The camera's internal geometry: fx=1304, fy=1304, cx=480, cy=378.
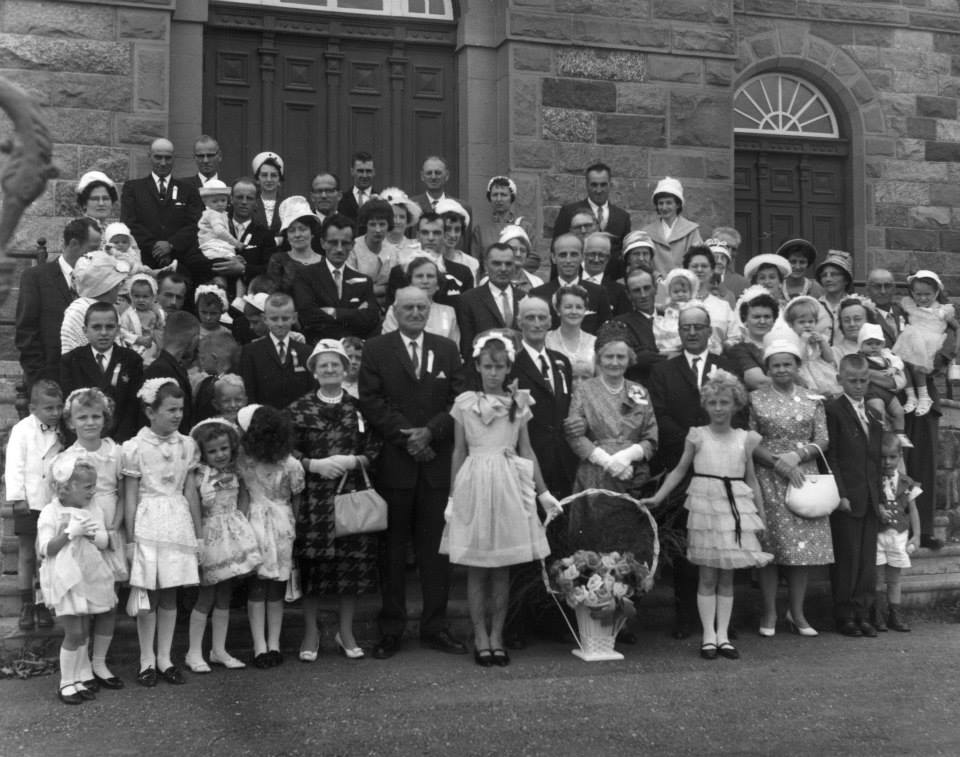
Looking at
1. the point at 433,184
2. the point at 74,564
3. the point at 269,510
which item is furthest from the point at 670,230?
the point at 74,564

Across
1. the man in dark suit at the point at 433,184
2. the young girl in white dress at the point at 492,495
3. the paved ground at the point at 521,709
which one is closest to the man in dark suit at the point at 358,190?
the man in dark suit at the point at 433,184

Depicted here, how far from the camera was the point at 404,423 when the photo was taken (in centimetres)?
711

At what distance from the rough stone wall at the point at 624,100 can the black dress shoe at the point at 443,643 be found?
214 inches

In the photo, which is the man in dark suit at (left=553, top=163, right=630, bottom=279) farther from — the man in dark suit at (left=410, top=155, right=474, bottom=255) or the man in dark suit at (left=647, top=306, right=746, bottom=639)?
the man in dark suit at (left=647, top=306, right=746, bottom=639)

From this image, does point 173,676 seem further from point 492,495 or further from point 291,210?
point 291,210

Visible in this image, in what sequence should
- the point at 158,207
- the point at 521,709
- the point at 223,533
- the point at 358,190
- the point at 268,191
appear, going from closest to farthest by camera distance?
the point at 521,709, the point at 223,533, the point at 158,207, the point at 268,191, the point at 358,190

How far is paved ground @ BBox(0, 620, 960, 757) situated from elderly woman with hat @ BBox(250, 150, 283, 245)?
371 cm

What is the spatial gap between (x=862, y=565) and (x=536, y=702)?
283 centimetres

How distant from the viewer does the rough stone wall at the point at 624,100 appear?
11773 mm

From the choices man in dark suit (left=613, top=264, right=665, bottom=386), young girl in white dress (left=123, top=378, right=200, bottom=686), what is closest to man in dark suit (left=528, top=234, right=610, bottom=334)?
man in dark suit (left=613, top=264, right=665, bottom=386)

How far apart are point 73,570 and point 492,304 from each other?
3.14 m

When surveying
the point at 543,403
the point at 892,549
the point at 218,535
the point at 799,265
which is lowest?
the point at 892,549

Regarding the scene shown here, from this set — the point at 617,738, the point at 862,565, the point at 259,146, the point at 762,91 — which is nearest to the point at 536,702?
the point at 617,738

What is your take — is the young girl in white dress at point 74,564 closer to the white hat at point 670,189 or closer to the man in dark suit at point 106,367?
the man in dark suit at point 106,367
